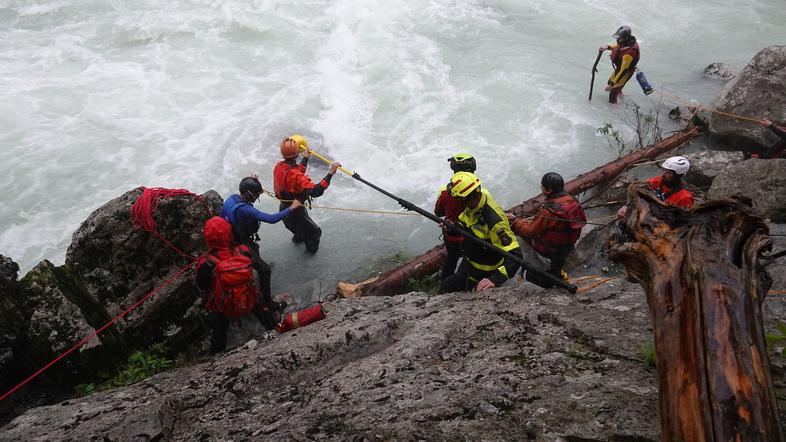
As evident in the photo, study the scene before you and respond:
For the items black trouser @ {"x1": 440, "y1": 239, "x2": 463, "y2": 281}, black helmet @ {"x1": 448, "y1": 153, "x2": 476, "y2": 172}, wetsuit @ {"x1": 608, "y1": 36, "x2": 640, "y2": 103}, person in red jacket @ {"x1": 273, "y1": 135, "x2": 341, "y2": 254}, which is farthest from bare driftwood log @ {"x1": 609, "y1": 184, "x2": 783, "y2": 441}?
wetsuit @ {"x1": 608, "y1": 36, "x2": 640, "y2": 103}

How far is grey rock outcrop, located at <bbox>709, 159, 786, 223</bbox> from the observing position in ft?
23.2

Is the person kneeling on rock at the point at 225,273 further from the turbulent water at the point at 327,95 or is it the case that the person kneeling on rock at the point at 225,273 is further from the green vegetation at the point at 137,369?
the turbulent water at the point at 327,95

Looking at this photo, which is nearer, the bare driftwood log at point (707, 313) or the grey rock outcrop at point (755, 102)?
the bare driftwood log at point (707, 313)

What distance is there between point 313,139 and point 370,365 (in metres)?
8.95

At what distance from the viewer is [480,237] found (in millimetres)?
5664

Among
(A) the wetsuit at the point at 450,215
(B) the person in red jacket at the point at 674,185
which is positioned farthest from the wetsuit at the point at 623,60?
(A) the wetsuit at the point at 450,215

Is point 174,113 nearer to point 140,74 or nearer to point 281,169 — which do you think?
point 140,74

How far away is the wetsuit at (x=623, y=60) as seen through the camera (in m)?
12.0

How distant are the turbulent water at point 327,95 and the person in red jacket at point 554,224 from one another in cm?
286

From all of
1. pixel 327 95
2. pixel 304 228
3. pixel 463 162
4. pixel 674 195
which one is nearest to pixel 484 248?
pixel 463 162

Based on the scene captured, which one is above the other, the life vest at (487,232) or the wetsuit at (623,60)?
the wetsuit at (623,60)

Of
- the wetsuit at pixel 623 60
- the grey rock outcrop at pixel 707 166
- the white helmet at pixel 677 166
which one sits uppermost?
the wetsuit at pixel 623 60

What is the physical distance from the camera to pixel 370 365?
3650mm

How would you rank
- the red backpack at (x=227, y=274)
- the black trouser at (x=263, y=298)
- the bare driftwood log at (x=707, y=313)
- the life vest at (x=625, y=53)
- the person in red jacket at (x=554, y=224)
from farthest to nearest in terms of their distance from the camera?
the life vest at (x=625, y=53) < the black trouser at (x=263, y=298) < the person in red jacket at (x=554, y=224) < the red backpack at (x=227, y=274) < the bare driftwood log at (x=707, y=313)
